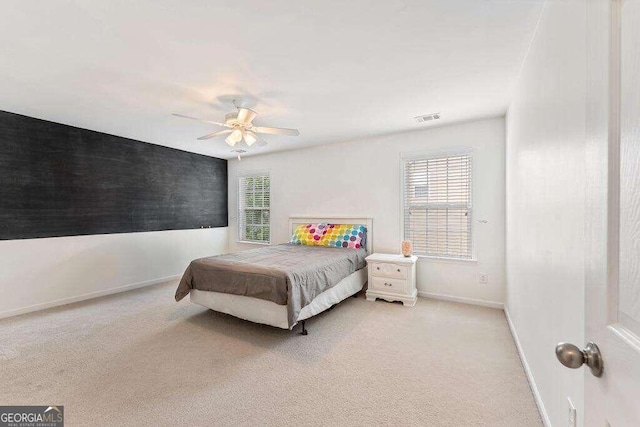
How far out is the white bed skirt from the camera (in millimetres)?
2617

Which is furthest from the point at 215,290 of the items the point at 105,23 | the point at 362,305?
the point at 105,23

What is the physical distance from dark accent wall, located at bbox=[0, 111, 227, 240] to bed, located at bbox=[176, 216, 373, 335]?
1999 mm

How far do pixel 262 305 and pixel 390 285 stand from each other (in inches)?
68.8

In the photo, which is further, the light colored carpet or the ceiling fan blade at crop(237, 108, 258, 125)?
the ceiling fan blade at crop(237, 108, 258, 125)

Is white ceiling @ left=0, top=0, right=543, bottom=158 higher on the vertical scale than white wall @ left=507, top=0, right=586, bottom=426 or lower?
higher

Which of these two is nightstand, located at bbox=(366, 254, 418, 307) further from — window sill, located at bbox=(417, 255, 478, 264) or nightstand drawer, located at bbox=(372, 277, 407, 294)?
window sill, located at bbox=(417, 255, 478, 264)

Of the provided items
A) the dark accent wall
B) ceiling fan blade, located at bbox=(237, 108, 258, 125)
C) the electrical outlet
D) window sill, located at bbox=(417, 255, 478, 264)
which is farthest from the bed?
the dark accent wall

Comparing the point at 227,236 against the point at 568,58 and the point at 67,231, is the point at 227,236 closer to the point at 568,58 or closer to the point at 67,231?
the point at 67,231

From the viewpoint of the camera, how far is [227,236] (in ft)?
19.8

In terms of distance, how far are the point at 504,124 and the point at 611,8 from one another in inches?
129

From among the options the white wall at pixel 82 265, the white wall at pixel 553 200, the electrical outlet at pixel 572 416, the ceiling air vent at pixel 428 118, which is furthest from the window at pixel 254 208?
the electrical outlet at pixel 572 416

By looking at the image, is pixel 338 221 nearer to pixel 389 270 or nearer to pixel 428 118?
pixel 389 270

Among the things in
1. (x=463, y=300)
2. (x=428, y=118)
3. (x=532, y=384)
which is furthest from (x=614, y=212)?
(x=463, y=300)

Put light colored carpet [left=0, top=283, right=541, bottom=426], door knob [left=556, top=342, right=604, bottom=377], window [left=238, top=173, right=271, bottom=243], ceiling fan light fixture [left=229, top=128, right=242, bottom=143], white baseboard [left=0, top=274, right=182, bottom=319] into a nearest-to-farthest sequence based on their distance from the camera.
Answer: door knob [left=556, top=342, right=604, bottom=377], light colored carpet [left=0, top=283, right=541, bottom=426], ceiling fan light fixture [left=229, top=128, right=242, bottom=143], white baseboard [left=0, top=274, right=182, bottom=319], window [left=238, top=173, right=271, bottom=243]
